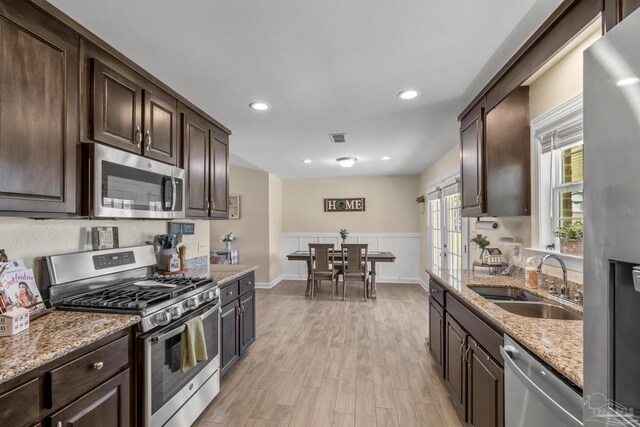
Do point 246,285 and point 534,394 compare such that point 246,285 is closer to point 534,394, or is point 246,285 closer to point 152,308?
point 152,308

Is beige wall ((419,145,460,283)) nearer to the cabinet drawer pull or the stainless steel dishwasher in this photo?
the stainless steel dishwasher

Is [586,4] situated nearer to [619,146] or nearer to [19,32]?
[619,146]

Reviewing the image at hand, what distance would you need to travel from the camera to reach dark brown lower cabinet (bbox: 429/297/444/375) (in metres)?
2.48

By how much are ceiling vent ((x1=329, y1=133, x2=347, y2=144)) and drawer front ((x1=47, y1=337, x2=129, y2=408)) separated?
2.78 metres

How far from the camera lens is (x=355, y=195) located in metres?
6.89

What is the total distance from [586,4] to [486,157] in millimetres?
1109

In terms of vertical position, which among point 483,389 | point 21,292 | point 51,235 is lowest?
point 483,389

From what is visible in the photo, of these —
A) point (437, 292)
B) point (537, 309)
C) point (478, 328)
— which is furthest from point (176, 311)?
point (537, 309)

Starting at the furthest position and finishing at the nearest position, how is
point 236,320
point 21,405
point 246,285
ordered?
point 246,285 → point 236,320 → point 21,405

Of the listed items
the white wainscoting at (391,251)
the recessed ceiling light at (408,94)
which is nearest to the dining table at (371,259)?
the white wainscoting at (391,251)

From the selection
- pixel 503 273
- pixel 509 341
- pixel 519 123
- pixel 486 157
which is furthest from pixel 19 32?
pixel 503 273

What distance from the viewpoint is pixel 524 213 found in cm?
237

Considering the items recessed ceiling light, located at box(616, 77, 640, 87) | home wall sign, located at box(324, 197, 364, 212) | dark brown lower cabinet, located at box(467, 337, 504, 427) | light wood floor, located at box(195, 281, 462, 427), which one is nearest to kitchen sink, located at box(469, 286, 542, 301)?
dark brown lower cabinet, located at box(467, 337, 504, 427)

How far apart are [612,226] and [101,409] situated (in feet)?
6.22
